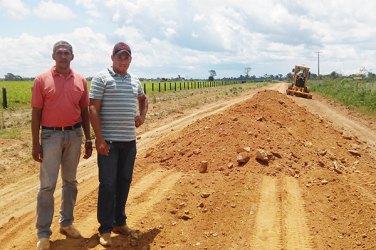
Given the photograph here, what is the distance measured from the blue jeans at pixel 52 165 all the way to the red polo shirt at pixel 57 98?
0.41 feet

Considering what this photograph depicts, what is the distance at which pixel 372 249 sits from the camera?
4574 millimetres

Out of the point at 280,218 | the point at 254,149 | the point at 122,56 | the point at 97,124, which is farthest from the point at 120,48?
the point at 254,149

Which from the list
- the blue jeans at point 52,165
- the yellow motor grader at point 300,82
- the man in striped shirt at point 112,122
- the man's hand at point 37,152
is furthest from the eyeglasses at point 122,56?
the yellow motor grader at point 300,82

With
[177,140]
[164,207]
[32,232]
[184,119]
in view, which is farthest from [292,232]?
[184,119]

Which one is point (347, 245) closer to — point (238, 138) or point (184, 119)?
point (238, 138)

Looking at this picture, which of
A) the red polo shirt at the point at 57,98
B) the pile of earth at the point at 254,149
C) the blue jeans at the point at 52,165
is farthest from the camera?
the pile of earth at the point at 254,149

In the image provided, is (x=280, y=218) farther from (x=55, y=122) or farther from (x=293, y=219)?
(x=55, y=122)

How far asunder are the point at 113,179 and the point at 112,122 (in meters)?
0.57

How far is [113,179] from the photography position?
4281mm

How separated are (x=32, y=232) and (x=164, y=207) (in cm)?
159

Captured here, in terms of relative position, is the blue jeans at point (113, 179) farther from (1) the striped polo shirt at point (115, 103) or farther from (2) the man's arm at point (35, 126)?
(2) the man's arm at point (35, 126)

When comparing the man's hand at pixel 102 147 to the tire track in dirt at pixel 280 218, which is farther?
the tire track in dirt at pixel 280 218

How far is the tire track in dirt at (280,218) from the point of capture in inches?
185

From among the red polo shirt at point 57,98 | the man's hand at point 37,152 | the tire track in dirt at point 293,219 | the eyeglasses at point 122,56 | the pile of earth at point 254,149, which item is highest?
the eyeglasses at point 122,56
